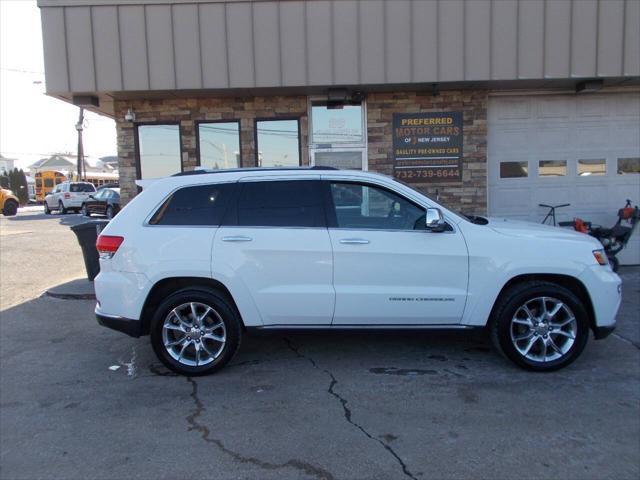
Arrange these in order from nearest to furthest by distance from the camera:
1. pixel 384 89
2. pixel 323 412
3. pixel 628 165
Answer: pixel 323 412
pixel 384 89
pixel 628 165

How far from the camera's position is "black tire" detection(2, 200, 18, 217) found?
2989 centimetres

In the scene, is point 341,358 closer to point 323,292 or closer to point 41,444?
point 323,292

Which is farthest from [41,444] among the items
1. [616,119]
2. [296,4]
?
[616,119]

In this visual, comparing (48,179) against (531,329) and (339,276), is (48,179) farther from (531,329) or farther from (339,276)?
(531,329)

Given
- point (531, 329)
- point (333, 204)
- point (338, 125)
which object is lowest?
point (531, 329)

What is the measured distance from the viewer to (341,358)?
5184 millimetres

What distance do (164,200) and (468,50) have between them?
541 centimetres

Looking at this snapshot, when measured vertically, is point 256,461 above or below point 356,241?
below

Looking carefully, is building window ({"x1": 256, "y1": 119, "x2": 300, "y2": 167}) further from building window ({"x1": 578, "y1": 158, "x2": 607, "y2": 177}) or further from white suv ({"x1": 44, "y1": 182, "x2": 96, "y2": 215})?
white suv ({"x1": 44, "y1": 182, "x2": 96, "y2": 215})

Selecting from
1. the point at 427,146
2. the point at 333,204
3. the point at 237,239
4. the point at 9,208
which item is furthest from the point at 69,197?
the point at 333,204

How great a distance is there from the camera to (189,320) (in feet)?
15.6

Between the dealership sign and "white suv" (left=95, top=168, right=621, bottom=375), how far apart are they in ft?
13.5

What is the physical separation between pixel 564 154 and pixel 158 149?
278 inches

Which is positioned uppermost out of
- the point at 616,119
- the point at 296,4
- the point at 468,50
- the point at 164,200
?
the point at 296,4
